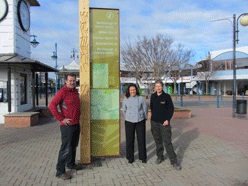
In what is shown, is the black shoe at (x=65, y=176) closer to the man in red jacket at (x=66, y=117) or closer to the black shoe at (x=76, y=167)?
the man in red jacket at (x=66, y=117)

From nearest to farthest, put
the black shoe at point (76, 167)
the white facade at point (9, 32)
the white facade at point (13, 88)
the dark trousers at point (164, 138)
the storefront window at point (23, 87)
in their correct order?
the black shoe at point (76, 167) → the dark trousers at point (164, 138) → the white facade at point (13, 88) → the white facade at point (9, 32) → the storefront window at point (23, 87)

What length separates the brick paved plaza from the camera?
14.2ft

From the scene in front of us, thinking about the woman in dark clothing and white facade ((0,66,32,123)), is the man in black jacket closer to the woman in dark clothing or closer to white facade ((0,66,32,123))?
the woman in dark clothing

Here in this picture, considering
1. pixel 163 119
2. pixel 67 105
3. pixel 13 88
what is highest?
pixel 13 88

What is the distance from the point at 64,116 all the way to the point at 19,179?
134cm

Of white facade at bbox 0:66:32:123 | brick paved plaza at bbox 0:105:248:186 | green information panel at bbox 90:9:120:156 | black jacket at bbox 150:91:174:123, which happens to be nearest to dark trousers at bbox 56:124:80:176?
brick paved plaza at bbox 0:105:248:186

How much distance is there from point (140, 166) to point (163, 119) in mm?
1044

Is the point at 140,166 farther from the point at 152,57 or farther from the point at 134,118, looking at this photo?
the point at 152,57

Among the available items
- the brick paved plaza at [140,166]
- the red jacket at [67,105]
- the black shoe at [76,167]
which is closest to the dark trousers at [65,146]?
the red jacket at [67,105]

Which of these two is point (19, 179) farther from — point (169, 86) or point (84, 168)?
point (169, 86)

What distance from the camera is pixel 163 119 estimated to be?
5.09 meters

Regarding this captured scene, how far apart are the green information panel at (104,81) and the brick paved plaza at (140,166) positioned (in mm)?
525

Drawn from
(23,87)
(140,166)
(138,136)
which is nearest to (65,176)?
(140,166)

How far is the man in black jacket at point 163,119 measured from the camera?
16.6 ft
